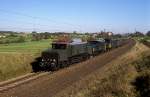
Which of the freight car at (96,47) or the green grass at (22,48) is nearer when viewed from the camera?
the green grass at (22,48)

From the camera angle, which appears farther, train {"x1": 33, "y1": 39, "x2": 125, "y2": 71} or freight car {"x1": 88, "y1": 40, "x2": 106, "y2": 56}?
freight car {"x1": 88, "y1": 40, "x2": 106, "y2": 56}

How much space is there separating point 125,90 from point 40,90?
7.09m

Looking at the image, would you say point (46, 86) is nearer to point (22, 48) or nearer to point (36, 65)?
point (36, 65)

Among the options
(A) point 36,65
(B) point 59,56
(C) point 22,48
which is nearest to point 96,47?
(C) point 22,48

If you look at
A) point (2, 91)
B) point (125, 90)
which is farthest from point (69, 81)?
point (125, 90)

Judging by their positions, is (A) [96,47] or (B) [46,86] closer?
(B) [46,86]

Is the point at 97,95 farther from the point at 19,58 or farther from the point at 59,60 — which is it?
the point at 19,58

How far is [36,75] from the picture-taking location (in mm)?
31438

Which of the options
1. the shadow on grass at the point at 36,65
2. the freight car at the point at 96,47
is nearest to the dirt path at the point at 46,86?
the shadow on grass at the point at 36,65

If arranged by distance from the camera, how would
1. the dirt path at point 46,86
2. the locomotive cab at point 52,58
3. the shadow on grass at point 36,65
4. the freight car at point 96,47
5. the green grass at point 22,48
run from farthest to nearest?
the freight car at point 96,47 < the green grass at point 22,48 < the shadow on grass at point 36,65 < the locomotive cab at point 52,58 < the dirt path at point 46,86

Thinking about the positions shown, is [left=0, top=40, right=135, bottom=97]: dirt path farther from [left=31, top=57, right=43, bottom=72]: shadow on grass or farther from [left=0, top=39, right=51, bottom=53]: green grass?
[left=0, top=39, right=51, bottom=53]: green grass

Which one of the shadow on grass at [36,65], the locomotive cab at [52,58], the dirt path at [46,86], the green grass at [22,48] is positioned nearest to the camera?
the dirt path at [46,86]

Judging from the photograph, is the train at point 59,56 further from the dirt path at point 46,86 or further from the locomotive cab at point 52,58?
the dirt path at point 46,86

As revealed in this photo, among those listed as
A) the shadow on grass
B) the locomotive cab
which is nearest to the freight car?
the shadow on grass
